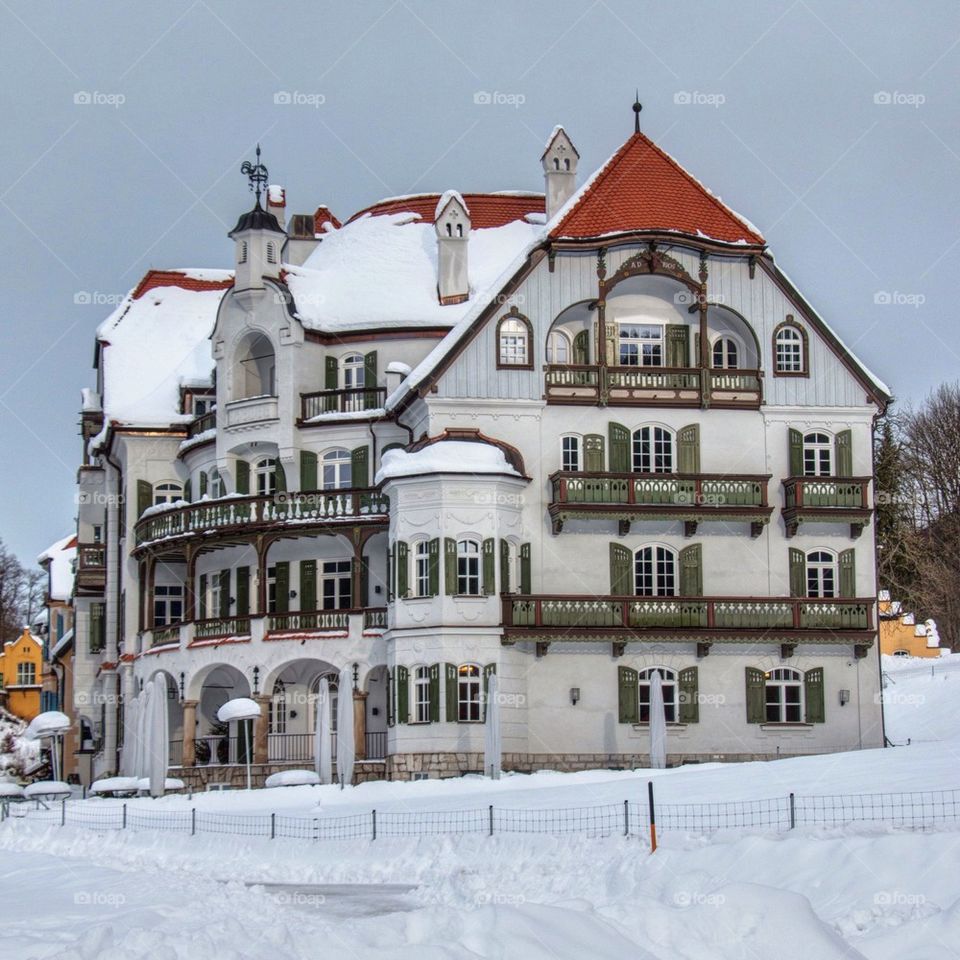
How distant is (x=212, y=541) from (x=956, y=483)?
3905cm

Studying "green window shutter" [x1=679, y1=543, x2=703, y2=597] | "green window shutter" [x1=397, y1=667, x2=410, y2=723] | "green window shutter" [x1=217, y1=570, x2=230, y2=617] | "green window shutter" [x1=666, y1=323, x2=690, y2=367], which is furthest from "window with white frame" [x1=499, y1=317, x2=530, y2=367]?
"green window shutter" [x1=217, y1=570, x2=230, y2=617]

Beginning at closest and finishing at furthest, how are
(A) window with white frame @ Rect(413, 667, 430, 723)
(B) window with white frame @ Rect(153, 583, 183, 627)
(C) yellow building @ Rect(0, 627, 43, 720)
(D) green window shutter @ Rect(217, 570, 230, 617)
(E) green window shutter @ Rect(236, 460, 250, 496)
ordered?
1. (A) window with white frame @ Rect(413, 667, 430, 723)
2. (E) green window shutter @ Rect(236, 460, 250, 496)
3. (D) green window shutter @ Rect(217, 570, 230, 617)
4. (B) window with white frame @ Rect(153, 583, 183, 627)
5. (C) yellow building @ Rect(0, 627, 43, 720)

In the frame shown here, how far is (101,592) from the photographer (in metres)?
64.2

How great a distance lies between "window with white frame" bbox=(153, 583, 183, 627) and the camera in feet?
187

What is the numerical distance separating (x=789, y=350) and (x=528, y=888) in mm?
28601

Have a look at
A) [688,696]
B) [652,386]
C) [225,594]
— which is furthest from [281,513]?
[688,696]

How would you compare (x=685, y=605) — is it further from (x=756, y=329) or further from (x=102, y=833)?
(x=102, y=833)

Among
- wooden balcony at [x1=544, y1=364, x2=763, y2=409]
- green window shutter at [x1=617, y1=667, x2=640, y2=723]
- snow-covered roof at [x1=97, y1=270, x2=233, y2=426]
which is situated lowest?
green window shutter at [x1=617, y1=667, x2=640, y2=723]

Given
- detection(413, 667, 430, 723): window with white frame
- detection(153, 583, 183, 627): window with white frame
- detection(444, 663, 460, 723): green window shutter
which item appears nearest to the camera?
detection(444, 663, 460, 723): green window shutter

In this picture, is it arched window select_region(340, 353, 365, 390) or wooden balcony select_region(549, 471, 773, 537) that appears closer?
wooden balcony select_region(549, 471, 773, 537)

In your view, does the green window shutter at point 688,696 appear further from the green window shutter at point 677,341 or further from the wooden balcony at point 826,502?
the green window shutter at point 677,341

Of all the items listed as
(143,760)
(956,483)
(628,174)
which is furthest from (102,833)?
(956,483)

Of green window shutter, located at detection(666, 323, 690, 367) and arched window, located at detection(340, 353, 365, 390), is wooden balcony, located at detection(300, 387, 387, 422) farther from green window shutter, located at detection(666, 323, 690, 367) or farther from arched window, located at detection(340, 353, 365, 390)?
green window shutter, located at detection(666, 323, 690, 367)

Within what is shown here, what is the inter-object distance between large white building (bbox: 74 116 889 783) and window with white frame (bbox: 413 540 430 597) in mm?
109
